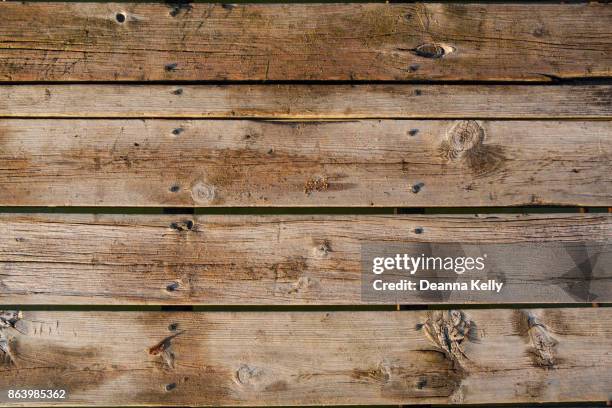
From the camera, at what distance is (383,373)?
1946 millimetres

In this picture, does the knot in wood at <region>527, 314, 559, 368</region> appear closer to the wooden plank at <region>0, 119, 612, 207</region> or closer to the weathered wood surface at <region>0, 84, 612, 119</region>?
the wooden plank at <region>0, 119, 612, 207</region>

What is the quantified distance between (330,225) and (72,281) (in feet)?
3.64

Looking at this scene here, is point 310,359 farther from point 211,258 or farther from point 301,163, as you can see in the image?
point 301,163

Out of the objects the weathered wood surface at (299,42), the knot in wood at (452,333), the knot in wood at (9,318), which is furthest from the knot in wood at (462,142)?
the knot in wood at (9,318)

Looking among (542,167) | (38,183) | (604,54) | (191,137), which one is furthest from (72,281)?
(604,54)

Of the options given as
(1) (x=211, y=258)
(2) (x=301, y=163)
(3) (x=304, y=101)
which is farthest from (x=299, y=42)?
(1) (x=211, y=258)

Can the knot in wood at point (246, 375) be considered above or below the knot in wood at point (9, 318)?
below

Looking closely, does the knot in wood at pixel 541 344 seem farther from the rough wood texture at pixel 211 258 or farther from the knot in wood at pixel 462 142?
the knot in wood at pixel 462 142

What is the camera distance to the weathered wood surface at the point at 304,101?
1.98 m

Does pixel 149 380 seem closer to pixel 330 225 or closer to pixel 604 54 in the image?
pixel 330 225

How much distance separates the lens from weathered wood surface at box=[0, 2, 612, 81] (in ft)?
6.54

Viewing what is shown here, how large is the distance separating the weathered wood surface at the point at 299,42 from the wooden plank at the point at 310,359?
1.04m

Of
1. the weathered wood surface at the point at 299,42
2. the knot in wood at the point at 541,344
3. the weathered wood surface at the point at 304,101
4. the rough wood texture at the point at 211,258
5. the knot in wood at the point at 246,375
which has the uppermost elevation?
the weathered wood surface at the point at 299,42

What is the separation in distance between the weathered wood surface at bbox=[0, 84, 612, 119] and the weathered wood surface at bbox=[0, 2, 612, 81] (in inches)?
2.2
